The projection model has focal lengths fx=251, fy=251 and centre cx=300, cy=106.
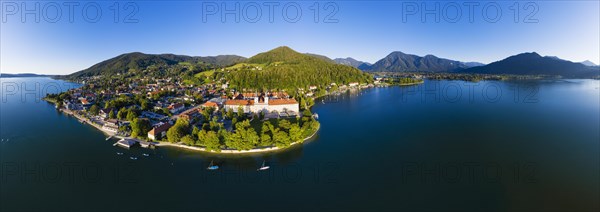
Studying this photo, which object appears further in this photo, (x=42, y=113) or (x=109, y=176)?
(x=42, y=113)

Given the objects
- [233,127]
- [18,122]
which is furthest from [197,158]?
[18,122]

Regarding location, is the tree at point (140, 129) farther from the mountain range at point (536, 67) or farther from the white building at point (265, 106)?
the mountain range at point (536, 67)

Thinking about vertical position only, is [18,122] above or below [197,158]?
above

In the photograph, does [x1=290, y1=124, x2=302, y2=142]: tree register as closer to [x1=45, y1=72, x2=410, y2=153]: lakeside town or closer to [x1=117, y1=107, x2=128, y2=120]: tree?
[x1=45, y1=72, x2=410, y2=153]: lakeside town

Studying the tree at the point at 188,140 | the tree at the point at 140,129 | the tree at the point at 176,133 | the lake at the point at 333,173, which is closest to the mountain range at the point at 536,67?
the lake at the point at 333,173

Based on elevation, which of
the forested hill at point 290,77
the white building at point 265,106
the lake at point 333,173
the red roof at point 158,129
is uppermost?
the forested hill at point 290,77

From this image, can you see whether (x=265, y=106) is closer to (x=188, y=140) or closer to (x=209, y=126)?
(x=209, y=126)

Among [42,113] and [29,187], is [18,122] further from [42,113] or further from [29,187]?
[29,187]

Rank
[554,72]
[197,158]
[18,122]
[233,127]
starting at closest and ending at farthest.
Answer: [197,158] < [233,127] < [18,122] < [554,72]

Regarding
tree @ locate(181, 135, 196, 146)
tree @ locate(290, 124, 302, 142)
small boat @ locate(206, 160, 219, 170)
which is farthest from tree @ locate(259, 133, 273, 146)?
tree @ locate(181, 135, 196, 146)
